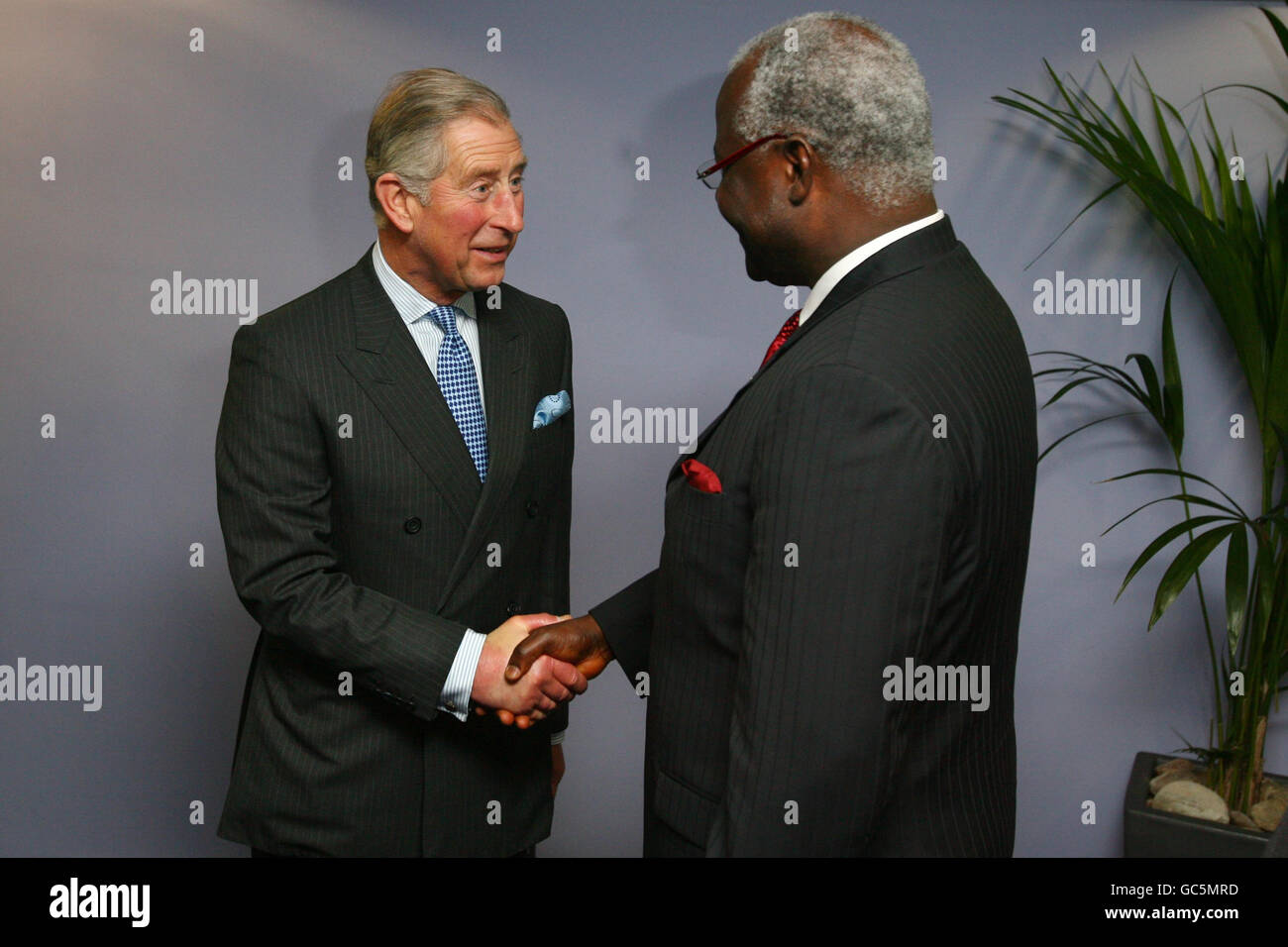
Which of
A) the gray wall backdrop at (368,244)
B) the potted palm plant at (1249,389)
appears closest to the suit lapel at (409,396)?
the gray wall backdrop at (368,244)

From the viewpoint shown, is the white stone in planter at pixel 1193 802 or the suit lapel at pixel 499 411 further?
the white stone in planter at pixel 1193 802

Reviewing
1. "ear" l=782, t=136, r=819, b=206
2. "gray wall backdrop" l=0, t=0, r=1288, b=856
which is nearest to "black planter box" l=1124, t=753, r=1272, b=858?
"gray wall backdrop" l=0, t=0, r=1288, b=856

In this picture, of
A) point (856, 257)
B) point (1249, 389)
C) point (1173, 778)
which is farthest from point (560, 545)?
point (1249, 389)

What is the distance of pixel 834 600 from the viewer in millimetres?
1116

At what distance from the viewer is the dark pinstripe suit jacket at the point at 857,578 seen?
3.66 feet

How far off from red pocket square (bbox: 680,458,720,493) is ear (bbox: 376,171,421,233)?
0.73 metres

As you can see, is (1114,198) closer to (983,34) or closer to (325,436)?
(983,34)

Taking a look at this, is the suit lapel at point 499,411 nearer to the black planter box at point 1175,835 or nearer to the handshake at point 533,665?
the handshake at point 533,665

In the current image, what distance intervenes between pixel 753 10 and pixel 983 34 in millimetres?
541

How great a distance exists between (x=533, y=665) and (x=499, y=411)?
39 cm

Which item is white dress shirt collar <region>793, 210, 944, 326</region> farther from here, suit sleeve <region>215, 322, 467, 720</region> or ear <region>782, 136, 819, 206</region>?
suit sleeve <region>215, 322, 467, 720</region>

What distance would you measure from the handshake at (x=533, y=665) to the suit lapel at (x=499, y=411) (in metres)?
0.12

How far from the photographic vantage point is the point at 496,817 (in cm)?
186
